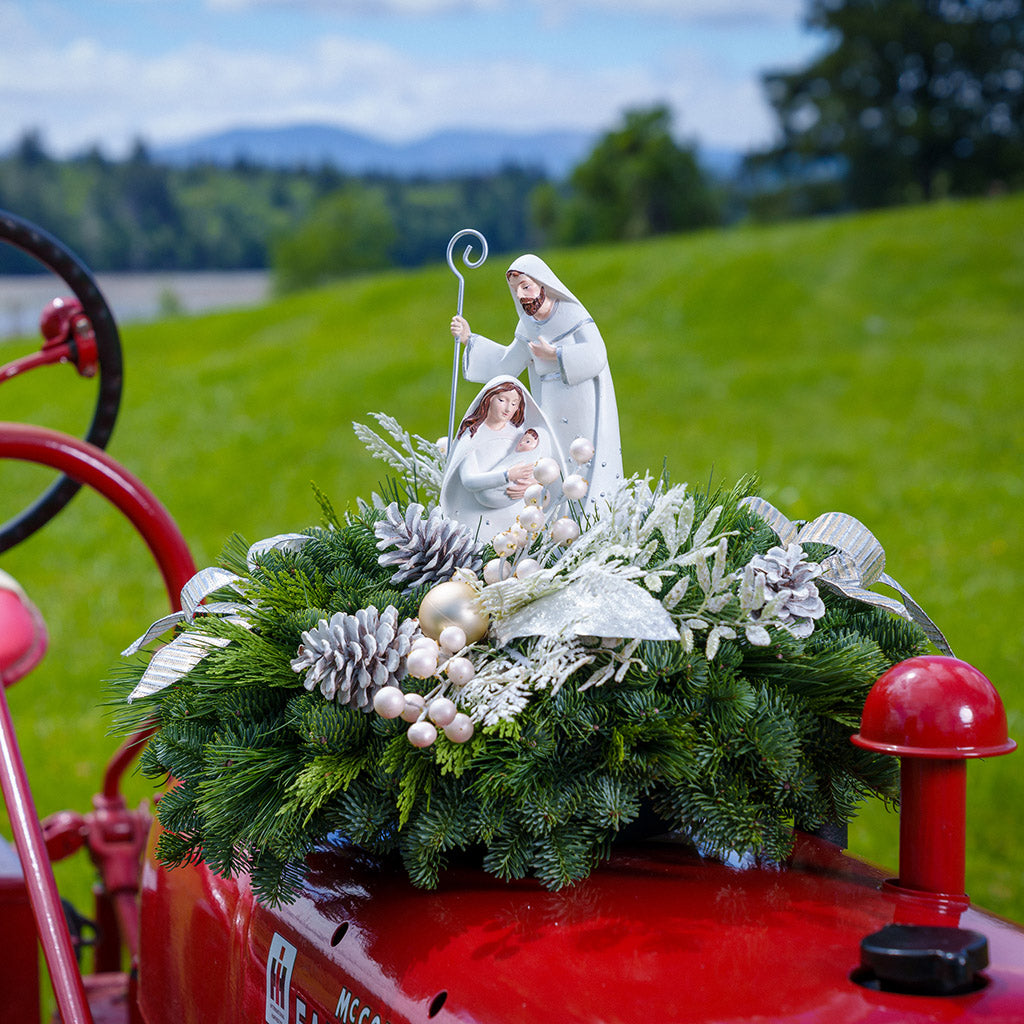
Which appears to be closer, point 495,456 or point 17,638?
point 495,456

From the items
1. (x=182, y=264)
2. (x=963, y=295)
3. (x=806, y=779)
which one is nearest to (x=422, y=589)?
(x=806, y=779)

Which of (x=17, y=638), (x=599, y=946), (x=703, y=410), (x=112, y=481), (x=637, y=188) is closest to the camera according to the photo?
(x=599, y=946)

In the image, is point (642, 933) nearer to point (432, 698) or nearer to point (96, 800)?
point (432, 698)

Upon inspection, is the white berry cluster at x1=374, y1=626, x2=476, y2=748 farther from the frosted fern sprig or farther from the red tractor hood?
the frosted fern sprig

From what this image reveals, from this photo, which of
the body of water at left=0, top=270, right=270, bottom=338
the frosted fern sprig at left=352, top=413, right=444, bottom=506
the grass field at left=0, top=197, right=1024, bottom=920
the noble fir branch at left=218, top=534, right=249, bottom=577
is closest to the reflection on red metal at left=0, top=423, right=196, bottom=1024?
the noble fir branch at left=218, top=534, right=249, bottom=577

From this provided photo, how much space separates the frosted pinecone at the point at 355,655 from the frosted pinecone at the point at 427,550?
0.11m

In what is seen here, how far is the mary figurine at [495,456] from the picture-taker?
123 centimetres

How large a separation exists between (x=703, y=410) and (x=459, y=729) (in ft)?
26.3

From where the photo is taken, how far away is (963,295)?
10.8 m

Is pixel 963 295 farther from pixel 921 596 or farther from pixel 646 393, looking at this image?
pixel 921 596

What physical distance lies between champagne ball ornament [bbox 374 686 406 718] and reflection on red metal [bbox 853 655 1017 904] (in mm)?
385

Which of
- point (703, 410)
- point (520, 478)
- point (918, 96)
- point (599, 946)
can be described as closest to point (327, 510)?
point (520, 478)

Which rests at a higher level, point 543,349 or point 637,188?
point 637,188

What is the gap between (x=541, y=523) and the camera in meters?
1.19
